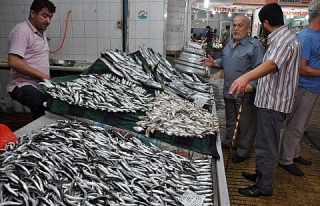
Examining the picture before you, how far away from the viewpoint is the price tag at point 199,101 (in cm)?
364

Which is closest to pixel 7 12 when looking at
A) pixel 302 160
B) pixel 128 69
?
pixel 128 69

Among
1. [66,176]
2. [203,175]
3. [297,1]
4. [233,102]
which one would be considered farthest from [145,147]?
[297,1]

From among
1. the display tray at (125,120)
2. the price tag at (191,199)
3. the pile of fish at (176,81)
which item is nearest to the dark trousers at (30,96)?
the display tray at (125,120)

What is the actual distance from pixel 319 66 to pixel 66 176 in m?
3.60

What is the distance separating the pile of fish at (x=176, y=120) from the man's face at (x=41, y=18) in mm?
1719

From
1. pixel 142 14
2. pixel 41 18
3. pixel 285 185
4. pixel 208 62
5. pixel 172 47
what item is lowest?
pixel 285 185

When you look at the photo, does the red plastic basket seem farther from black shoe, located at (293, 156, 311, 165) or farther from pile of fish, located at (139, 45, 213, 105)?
black shoe, located at (293, 156, 311, 165)

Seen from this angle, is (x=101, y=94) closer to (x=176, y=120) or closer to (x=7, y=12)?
(x=176, y=120)

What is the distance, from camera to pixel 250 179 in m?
3.78

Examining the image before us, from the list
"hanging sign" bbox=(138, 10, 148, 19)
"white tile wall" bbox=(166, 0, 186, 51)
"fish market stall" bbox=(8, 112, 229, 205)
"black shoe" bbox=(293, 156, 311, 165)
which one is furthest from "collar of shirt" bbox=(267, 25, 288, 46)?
"white tile wall" bbox=(166, 0, 186, 51)

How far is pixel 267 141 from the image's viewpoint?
310 centimetres

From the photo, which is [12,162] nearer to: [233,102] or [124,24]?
[233,102]

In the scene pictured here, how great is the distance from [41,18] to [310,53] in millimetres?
3574

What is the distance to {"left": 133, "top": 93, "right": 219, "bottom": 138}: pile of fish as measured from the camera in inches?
102
